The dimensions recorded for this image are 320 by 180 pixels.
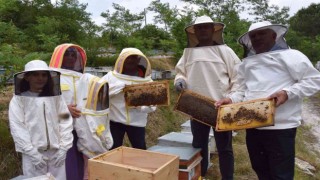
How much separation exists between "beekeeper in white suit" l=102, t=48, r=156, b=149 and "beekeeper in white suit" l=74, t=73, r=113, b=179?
34 centimetres

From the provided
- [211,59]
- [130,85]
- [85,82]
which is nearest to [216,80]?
[211,59]

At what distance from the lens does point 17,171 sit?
157 inches

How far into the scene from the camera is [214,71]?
3.69 metres

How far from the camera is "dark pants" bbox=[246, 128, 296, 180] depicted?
293 cm

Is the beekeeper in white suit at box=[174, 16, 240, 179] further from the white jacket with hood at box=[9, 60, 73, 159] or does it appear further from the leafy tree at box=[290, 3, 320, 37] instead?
the leafy tree at box=[290, 3, 320, 37]

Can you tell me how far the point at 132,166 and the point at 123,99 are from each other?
1309mm

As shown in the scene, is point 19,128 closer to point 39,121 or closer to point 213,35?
point 39,121

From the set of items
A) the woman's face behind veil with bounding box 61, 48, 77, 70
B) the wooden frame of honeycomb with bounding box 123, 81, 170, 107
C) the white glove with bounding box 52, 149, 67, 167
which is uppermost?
the woman's face behind veil with bounding box 61, 48, 77, 70

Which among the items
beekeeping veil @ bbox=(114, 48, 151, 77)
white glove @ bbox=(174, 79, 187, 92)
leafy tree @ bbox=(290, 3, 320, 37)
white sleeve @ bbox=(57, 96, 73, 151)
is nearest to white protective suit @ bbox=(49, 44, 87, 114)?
white sleeve @ bbox=(57, 96, 73, 151)

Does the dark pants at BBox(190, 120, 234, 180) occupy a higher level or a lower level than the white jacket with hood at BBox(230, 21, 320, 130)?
lower

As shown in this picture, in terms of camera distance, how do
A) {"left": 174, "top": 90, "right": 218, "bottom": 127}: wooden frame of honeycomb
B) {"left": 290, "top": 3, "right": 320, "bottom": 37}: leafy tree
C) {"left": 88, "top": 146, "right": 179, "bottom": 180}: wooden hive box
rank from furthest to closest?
{"left": 290, "top": 3, "right": 320, "bottom": 37}: leafy tree → {"left": 174, "top": 90, "right": 218, "bottom": 127}: wooden frame of honeycomb → {"left": 88, "top": 146, "right": 179, "bottom": 180}: wooden hive box

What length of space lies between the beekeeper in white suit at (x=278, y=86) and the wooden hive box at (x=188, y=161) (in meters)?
0.75

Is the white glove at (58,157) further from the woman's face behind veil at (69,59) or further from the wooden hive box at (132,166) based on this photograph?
the woman's face behind veil at (69,59)

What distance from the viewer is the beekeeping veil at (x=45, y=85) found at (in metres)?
2.92
